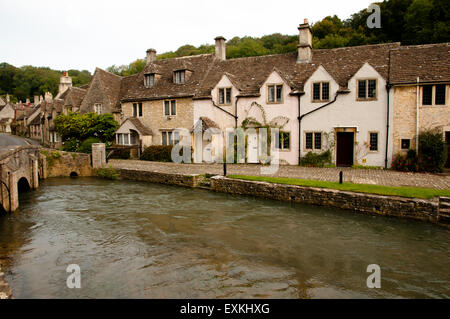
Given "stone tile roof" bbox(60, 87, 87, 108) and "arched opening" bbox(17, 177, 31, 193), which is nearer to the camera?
"arched opening" bbox(17, 177, 31, 193)

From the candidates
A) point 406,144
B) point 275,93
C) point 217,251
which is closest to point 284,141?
point 275,93

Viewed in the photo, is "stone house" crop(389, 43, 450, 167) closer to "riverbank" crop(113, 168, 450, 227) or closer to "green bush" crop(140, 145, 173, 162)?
"riverbank" crop(113, 168, 450, 227)

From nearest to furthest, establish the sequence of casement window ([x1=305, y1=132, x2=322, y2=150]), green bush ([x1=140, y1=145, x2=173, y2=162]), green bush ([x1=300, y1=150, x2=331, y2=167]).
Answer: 1. green bush ([x1=300, y1=150, x2=331, y2=167])
2. casement window ([x1=305, y1=132, x2=322, y2=150])
3. green bush ([x1=140, y1=145, x2=173, y2=162])

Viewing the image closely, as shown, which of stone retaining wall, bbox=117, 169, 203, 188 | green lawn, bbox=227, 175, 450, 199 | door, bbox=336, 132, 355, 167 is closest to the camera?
green lawn, bbox=227, 175, 450, 199

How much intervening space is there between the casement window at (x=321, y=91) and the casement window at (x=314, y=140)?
8.11ft

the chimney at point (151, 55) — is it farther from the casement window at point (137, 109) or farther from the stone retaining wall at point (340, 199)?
the stone retaining wall at point (340, 199)

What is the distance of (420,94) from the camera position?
20.2 metres

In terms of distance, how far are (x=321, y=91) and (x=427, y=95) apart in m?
6.43

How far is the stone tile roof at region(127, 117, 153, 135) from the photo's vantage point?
30.1 meters

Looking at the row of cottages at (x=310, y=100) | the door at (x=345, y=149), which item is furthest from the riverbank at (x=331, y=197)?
the door at (x=345, y=149)

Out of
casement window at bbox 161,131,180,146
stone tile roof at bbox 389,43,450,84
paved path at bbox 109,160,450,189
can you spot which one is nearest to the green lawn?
paved path at bbox 109,160,450,189

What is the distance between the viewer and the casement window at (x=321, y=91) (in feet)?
75.2
